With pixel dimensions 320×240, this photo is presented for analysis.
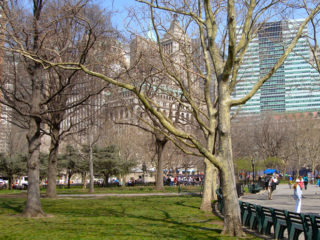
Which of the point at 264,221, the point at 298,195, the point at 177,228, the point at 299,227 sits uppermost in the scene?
the point at 298,195

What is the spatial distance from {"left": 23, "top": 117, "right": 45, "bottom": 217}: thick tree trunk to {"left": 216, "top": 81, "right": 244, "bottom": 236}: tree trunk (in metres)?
7.29

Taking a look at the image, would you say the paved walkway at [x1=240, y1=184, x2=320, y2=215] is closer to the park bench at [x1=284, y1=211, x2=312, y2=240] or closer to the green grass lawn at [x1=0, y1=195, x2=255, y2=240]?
the green grass lawn at [x1=0, y1=195, x2=255, y2=240]

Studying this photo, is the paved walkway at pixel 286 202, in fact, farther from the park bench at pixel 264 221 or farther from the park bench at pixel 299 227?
the park bench at pixel 299 227

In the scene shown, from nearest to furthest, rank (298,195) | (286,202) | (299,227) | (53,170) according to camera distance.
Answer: (299,227), (298,195), (286,202), (53,170)

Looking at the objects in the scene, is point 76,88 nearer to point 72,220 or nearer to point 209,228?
point 72,220

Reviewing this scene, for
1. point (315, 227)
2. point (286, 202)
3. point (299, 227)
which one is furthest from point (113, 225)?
point (286, 202)

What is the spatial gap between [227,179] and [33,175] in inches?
305

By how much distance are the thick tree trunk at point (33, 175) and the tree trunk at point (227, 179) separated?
287 inches

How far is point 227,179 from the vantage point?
34.3ft

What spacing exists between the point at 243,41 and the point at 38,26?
6.98m

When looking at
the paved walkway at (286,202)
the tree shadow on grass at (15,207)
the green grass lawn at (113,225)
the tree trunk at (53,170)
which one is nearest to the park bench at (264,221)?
the green grass lawn at (113,225)

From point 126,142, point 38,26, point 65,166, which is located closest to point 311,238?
point 38,26

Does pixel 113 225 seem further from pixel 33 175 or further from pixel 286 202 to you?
pixel 286 202

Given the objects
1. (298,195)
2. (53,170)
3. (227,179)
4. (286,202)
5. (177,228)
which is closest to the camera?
(227,179)
